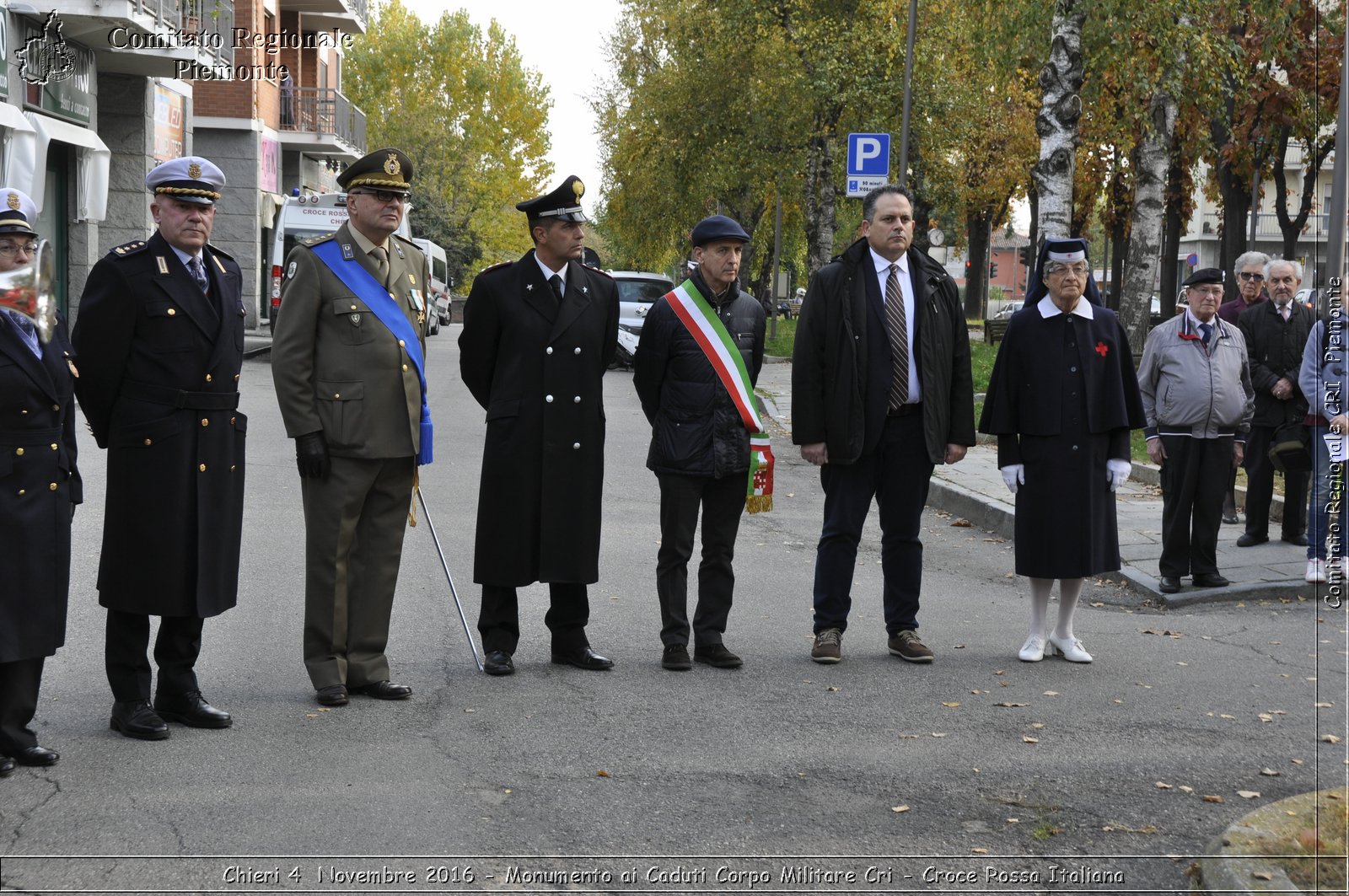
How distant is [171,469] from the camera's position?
562cm

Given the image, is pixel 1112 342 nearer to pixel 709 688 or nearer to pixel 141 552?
pixel 709 688

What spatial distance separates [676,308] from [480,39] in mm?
60355

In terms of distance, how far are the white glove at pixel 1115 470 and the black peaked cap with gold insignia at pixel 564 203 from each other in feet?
9.17

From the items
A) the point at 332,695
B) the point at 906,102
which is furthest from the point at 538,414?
the point at 906,102

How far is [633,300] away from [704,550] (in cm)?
2321

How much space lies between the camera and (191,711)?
573 centimetres

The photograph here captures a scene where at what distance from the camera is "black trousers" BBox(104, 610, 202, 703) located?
18.4 ft

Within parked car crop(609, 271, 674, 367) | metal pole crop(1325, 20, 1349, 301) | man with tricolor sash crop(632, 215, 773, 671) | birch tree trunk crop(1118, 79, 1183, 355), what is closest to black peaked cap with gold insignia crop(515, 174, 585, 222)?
man with tricolor sash crop(632, 215, 773, 671)

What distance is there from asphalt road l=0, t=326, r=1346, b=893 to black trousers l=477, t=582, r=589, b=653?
Result: 0.51 ft

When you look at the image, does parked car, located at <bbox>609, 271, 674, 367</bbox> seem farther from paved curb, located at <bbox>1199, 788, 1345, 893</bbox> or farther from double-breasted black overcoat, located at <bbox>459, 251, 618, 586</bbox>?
paved curb, located at <bbox>1199, 788, 1345, 893</bbox>

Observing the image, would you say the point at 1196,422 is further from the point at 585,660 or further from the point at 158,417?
the point at 158,417

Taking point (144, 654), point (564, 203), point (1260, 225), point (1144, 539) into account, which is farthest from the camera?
point (1260, 225)

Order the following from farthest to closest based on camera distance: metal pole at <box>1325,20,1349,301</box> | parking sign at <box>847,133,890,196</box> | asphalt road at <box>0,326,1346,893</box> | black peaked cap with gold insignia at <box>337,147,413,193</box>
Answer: parking sign at <box>847,133,890,196</box> → black peaked cap with gold insignia at <box>337,147,413,193</box> → asphalt road at <box>0,326,1346,893</box> → metal pole at <box>1325,20,1349,301</box>

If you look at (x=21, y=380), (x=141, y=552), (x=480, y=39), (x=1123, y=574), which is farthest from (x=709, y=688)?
(x=480, y=39)
